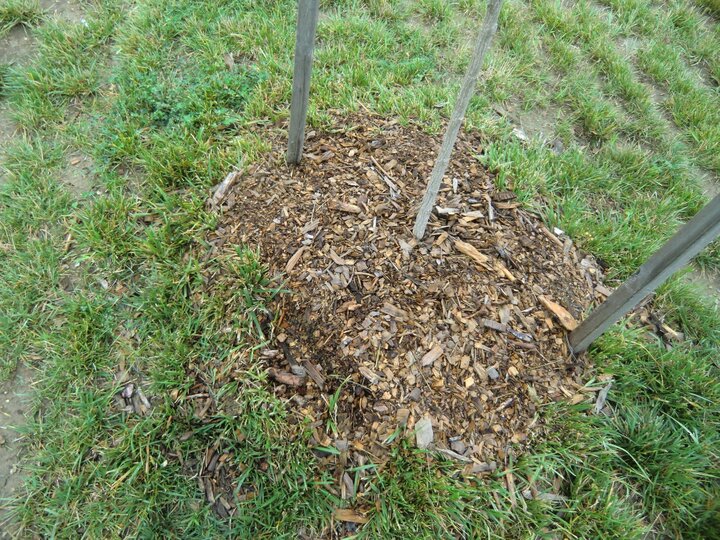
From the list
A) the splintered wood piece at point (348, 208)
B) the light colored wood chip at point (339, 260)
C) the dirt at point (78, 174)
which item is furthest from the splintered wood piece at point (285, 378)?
the dirt at point (78, 174)

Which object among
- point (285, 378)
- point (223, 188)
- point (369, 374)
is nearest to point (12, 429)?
point (285, 378)

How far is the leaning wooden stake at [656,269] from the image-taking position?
1.85 m

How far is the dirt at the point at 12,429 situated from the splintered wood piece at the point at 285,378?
139 cm

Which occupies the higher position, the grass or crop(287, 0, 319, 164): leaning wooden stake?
crop(287, 0, 319, 164): leaning wooden stake

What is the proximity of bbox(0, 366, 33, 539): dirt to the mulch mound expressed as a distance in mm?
1349

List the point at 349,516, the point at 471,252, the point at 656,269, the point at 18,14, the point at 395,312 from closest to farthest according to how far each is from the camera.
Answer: the point at 656,269
the point at 349,516
the point at 395,312
the point at 471,252
the point at 18,14

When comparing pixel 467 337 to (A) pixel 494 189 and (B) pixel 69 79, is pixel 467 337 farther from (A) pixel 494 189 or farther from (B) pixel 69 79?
(B) pixel 69 79

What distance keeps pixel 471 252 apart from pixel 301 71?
4.67 feet

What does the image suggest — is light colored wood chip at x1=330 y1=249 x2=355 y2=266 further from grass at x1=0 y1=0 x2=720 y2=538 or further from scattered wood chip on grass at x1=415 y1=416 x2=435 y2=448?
scattered wood chip on grass at x1=415 y1=416 x2=435 y2=448

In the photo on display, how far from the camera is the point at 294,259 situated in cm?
274

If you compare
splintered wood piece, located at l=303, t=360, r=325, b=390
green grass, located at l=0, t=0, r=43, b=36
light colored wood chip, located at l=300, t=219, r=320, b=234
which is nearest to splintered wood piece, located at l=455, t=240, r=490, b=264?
light colored wood chip, located at l=300, t=219, r=320, b=234

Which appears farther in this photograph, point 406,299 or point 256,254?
point 256,254

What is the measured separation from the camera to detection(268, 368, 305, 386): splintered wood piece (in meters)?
2.44

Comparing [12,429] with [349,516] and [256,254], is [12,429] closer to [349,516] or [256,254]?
[256,254]
